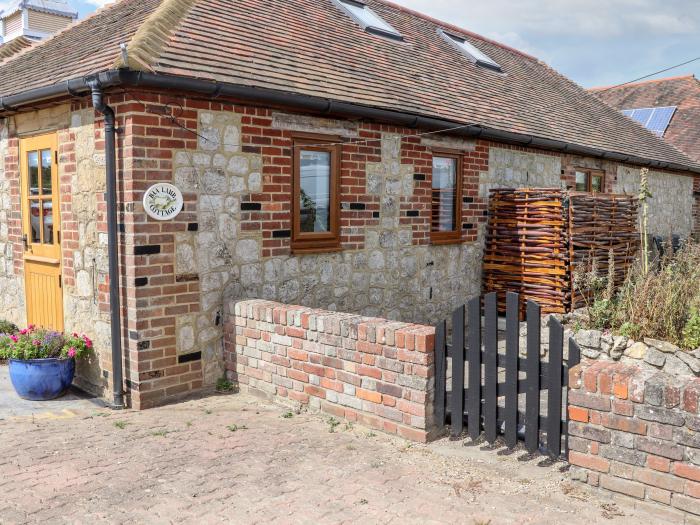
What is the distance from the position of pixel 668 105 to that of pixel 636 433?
74.1 ft

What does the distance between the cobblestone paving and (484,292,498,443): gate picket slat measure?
19 cm

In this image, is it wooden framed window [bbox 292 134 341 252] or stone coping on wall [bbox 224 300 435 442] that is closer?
stone coping on wall [bbox 224 300 435 442]

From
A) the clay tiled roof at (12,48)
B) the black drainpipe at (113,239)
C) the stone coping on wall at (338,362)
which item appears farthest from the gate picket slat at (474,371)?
the clay tiled roof at (12,48)

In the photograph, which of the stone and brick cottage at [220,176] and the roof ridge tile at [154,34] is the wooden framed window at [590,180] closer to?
the stone and brick cottage at [220,176]

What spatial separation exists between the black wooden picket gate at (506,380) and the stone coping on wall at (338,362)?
7.6 inches

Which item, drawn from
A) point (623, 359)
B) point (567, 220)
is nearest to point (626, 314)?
point (623, 359)

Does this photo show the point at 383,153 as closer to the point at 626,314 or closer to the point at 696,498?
Answer: the point at 626,314

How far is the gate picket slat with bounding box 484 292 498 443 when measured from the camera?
4582mm

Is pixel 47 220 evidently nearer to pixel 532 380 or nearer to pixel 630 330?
pixel 532 380

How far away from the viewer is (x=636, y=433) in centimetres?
368

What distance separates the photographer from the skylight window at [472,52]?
13305 mm

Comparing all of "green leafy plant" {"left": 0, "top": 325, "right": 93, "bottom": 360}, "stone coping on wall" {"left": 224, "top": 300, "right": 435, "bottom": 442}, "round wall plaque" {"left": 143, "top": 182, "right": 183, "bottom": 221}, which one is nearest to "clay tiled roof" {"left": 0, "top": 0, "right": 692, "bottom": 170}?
"round wall plaque" {"left": 143, "top": 182, "right": 183, "bottom": 221}

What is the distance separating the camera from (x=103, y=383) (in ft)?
20.2

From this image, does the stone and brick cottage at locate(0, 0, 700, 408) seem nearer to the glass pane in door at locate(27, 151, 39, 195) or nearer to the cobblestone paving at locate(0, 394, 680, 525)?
the glass pane in door at locate(27, 151, 39, 195)
